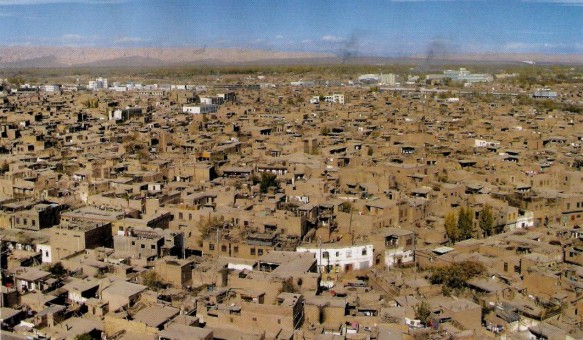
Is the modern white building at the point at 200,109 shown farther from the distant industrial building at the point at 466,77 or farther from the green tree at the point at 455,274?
the distant industrial building at the point at 466,77

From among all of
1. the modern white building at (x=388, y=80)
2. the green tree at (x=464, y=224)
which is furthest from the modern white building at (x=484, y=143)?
the modern white building at (x=388, y=80)

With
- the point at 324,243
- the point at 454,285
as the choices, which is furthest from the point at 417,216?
the point at 454,285

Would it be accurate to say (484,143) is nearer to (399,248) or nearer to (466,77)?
(399,248)

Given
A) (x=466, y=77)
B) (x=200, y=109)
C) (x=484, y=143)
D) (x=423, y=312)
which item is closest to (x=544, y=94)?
(x=466, y=77)

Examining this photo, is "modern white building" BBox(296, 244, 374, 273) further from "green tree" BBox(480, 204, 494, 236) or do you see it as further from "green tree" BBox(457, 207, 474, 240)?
"green tree" BBox(480, 204, 494, 236)

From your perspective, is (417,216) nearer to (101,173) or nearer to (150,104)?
(101,173)
